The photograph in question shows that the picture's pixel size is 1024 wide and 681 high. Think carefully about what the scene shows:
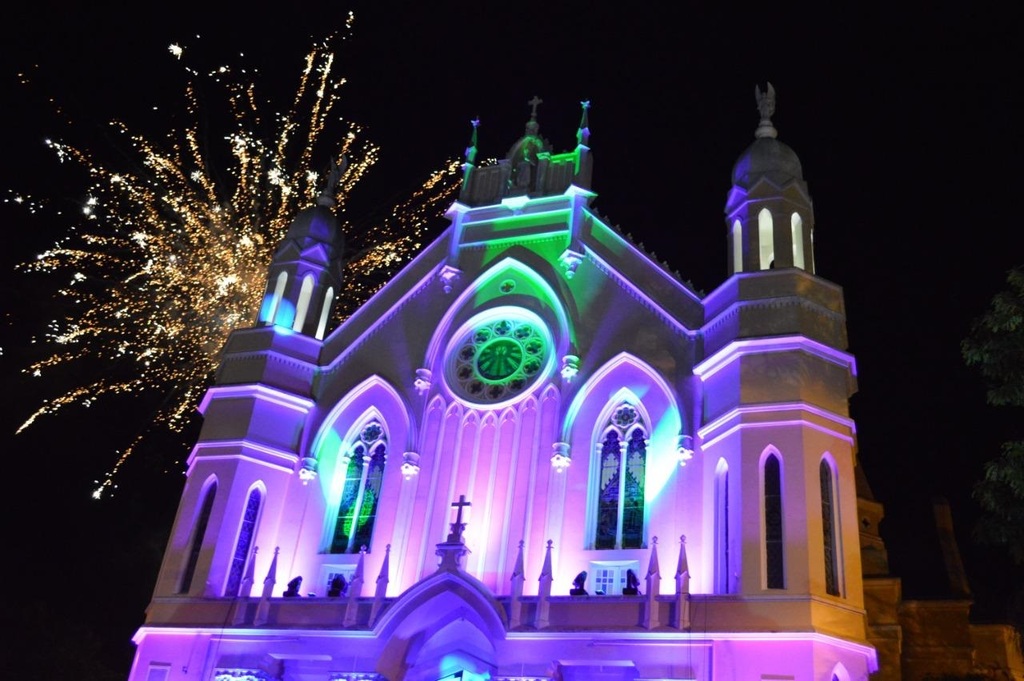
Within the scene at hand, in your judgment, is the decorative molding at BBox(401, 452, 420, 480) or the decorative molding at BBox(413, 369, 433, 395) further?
the decorative molding at BBox(413, 369, 433, 395)

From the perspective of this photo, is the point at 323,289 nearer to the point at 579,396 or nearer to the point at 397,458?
the point at 397,458

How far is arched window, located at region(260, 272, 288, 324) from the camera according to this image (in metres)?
28.5

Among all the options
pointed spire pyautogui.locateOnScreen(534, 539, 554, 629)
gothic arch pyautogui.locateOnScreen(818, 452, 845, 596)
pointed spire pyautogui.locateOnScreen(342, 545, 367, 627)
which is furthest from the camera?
pointed spire pyautogui.locateOnScreen(342, 545, 367, 627)

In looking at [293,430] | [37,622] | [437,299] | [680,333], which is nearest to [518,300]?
[437,299]

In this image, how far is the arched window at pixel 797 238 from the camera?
2414 centimetres

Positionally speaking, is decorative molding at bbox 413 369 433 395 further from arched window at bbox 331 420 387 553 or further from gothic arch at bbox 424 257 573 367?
arched window at bbox 331 420 387 553

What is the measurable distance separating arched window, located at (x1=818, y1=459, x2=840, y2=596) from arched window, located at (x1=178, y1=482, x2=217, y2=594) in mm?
14728

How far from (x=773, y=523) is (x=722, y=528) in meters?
1.17

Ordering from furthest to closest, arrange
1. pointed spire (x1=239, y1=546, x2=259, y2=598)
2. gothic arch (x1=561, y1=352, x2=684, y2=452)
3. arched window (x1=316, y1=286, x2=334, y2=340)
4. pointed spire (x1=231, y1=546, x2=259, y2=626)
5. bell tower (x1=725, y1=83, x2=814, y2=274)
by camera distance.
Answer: arched window (x1=316, y1=286, x2=334, y2=340) < bell tower (x1=725, y1=83, x2=814, y2=274) < pointed spire (x1=239, y1=546, x2=259, y2=598) < gothic arch (x1=561, y1=352, x2=684, y2=452) < pointed spire (x1=231, y1=546, x2=259, y2=626)

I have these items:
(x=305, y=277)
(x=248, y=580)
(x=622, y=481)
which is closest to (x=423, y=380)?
(x=305, y=277)

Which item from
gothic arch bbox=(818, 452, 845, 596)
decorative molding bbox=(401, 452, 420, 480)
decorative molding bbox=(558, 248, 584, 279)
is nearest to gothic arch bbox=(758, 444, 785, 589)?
gothic arch bbox=(818, 452, 845, 596)

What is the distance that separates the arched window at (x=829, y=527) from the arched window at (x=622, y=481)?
407cm

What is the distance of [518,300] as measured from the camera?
2684 centimetres

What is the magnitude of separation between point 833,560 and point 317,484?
42.8 ft
